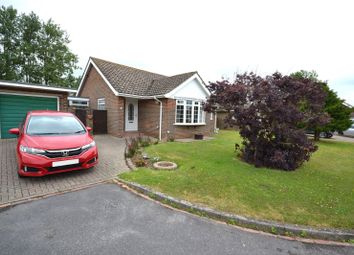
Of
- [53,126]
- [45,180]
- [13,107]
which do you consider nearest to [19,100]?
[13,107]

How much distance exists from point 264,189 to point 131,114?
11127mm

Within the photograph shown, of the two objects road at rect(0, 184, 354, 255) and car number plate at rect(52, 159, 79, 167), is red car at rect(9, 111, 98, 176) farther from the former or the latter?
road at rect(0, 184, 354, 255)

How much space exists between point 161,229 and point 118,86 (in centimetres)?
1078

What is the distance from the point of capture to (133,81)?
14062 millimetres

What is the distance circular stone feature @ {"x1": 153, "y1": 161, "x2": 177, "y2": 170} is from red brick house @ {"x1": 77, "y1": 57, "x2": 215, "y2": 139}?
19.0ft

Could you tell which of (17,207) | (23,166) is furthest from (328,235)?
(23,166)

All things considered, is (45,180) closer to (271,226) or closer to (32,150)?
(32,150)

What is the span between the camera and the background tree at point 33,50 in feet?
82.1

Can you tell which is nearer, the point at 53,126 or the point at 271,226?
the point at 271,226

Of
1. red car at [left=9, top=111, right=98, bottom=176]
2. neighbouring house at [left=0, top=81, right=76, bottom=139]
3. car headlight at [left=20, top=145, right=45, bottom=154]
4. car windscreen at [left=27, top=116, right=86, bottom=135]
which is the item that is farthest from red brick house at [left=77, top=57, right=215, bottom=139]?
car headlight at [left=20, top=145, right=45, bottom=154]

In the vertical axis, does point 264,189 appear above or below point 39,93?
below

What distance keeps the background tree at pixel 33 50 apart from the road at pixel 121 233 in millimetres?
29999

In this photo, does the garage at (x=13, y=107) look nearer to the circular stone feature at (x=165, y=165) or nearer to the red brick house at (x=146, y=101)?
the red brick house at (x=146, y=101)

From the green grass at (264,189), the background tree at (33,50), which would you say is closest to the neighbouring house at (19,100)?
the green grass at (264,189)
